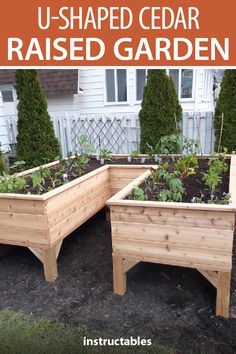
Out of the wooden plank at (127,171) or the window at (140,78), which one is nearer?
the wooden plank at (127,171)

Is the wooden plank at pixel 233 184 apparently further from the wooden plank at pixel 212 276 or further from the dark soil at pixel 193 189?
the wooden plank at pixel 212 276

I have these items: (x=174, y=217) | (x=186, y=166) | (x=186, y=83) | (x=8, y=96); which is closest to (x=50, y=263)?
(x=174, y=217)

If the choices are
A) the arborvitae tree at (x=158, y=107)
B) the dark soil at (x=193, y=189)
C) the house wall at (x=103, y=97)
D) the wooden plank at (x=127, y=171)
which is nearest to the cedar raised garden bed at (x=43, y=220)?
the dark soil at (x=193, y=189)

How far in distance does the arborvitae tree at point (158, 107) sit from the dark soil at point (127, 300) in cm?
330

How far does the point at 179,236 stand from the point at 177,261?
0.70 ft

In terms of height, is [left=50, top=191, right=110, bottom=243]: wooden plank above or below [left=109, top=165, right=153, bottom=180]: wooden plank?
below

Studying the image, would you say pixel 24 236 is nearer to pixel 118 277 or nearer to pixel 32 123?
pixel 118 277

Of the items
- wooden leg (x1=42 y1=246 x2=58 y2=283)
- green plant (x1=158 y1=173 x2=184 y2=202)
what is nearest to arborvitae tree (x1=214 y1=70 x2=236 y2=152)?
green plant (x1=158 y1=173 x2=184 y2=202)

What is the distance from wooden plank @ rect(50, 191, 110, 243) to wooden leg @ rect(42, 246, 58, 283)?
0.34 feet

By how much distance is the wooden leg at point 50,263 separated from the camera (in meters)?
2.65

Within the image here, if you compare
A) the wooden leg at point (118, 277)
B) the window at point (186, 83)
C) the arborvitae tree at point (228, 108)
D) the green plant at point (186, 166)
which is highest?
the window at point (186, 83)

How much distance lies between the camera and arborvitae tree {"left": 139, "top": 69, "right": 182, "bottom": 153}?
572 centimetres

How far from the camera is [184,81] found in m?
8.09

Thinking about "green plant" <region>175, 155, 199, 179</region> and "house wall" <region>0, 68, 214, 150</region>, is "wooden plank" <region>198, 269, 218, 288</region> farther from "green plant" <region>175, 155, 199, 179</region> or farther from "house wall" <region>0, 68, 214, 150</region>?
"house wall" <region>0, 68, 214, 150</region>
